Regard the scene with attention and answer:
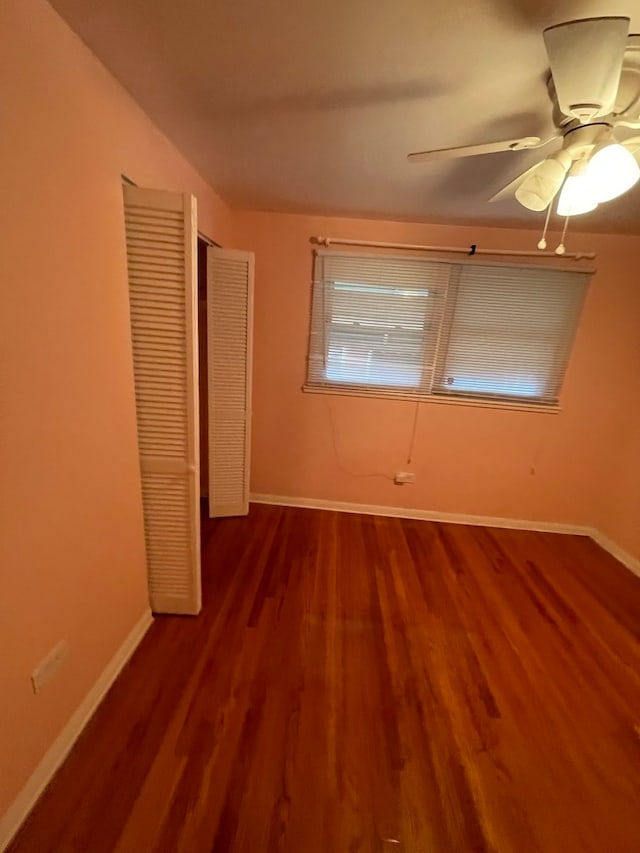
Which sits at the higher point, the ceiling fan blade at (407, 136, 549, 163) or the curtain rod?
the curtain rod

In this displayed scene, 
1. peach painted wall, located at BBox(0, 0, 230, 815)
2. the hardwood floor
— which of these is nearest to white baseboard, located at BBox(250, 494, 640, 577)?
the hardwood floor

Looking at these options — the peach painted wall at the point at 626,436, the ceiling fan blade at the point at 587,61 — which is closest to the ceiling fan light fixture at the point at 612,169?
the ceiling fan blade at the point at 587,61

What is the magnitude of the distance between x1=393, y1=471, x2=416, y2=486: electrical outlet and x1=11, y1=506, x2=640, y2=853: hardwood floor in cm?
83

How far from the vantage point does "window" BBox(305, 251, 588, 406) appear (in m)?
2.63

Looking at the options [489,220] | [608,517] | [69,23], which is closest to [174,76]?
[69,23]

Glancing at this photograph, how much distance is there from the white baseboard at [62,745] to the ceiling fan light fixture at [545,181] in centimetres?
239

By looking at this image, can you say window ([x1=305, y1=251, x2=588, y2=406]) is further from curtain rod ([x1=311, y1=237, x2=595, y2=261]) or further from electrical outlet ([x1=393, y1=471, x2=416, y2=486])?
electrical outlet ([x1=393, y1=471, x2=416, y2=486])

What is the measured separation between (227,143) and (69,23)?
0.71 metres

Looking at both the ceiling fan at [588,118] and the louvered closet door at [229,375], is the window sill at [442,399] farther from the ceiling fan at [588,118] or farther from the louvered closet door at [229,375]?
the ceiling fan at [588,118]

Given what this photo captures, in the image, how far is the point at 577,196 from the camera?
3.75ft

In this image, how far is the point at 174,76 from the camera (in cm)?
124

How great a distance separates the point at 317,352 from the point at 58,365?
1944 millimetres

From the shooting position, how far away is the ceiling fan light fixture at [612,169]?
0.96 metres

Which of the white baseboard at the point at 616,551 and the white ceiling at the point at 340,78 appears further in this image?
A: the white baseboard at the point at 616,551
